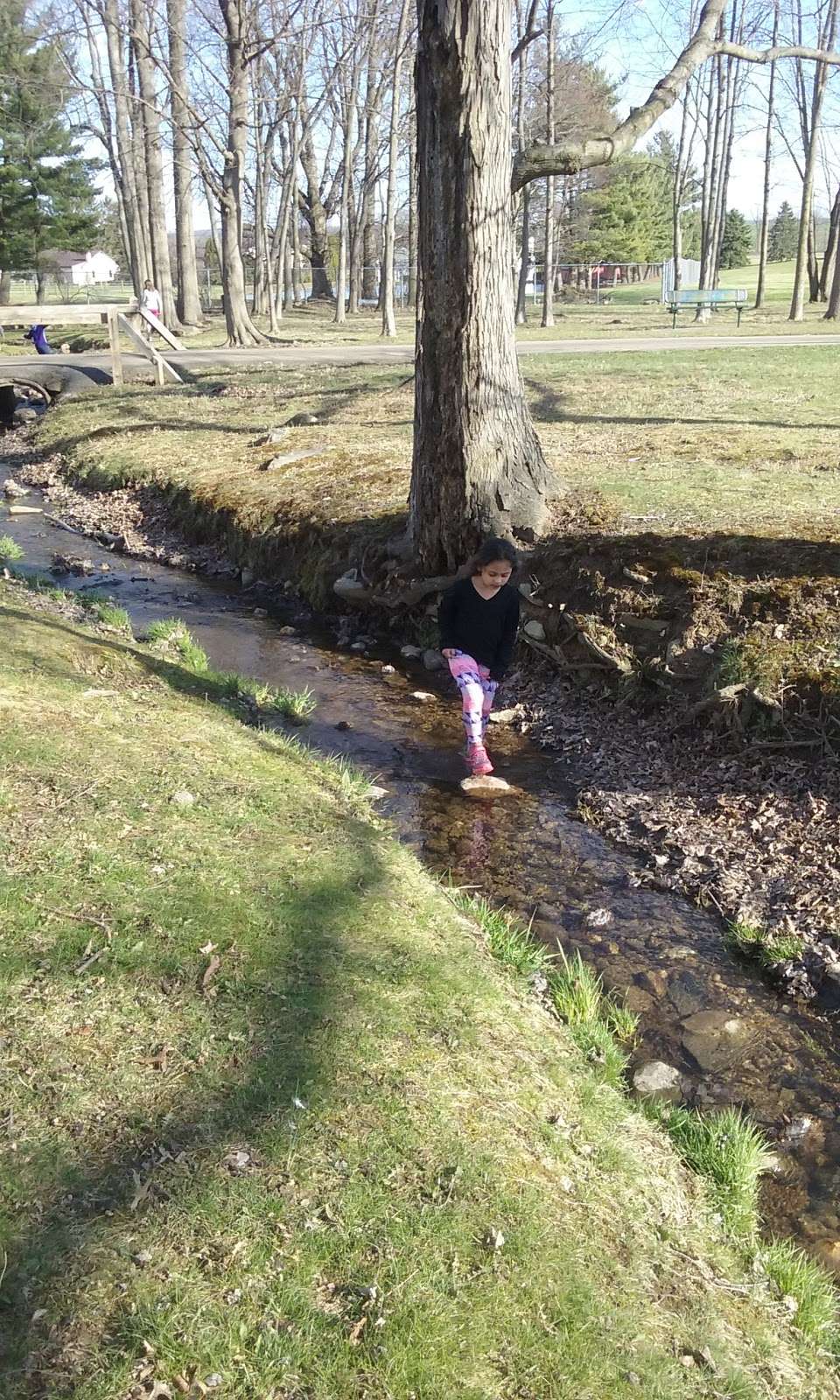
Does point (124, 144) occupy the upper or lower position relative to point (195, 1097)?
upper

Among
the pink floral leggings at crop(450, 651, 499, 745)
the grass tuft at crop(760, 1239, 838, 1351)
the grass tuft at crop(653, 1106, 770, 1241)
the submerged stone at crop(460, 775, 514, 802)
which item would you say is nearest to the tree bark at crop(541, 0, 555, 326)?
the pink floral leggings at crop(450, 651, 499, 745)

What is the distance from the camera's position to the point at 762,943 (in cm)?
453

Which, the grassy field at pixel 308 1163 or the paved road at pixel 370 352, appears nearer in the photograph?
the grassy field at pixel 308 1163

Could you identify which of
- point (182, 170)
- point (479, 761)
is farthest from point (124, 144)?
point (479, 761)

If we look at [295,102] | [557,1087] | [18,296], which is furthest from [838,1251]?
[18,296]

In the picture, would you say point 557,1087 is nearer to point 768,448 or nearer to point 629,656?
point 629,656

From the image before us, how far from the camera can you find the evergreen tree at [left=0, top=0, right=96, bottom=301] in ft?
152

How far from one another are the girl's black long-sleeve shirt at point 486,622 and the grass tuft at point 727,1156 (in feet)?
11.3

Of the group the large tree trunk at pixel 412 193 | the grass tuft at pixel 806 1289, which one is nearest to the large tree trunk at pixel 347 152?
the large tree trunk at pixel 412 193

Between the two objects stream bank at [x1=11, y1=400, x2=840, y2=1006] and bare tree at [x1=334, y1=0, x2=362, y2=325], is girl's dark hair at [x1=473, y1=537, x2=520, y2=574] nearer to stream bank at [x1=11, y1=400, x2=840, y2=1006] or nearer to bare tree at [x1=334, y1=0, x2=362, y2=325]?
stream bank at [x1=11, y1=400, x2=840, y2=1006]

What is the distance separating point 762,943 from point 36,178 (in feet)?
185

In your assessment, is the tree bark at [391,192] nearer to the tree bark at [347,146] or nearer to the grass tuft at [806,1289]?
the tree bark at [347,146]

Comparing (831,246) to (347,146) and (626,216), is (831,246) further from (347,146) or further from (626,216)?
(626,216)

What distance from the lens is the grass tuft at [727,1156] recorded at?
3021mm
